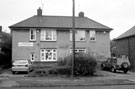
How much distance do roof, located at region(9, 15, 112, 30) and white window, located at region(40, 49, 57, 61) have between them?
12.0 feet

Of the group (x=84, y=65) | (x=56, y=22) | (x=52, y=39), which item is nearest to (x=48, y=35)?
(x=52, y=39)

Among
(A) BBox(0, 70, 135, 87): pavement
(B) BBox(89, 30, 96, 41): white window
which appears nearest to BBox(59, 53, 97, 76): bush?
(A) BBox(0, 70, 135, 87): pavement

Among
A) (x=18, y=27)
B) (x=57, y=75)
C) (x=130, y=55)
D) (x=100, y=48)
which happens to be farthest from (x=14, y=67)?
(x=130, y=55)

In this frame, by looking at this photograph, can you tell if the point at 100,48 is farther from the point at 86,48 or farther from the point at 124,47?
the point at 124,47

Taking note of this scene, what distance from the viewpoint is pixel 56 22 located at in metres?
28.9

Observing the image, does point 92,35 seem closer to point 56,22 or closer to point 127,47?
point 56,22

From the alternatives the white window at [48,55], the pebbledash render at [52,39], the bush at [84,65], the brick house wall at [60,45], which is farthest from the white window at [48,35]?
the bush at [84,65]

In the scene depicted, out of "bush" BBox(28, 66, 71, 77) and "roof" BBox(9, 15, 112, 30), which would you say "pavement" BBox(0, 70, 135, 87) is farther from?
"roof" BBox(9, 15, 112, 30)

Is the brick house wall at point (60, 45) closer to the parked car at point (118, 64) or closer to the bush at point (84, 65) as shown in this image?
the parked car at point (118, 64)

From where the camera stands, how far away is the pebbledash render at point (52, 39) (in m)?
26.6

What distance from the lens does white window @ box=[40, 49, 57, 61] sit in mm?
26812

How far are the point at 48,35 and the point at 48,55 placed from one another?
116 inches

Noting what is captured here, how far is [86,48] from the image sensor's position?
28.1 metres

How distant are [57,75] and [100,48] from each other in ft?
38.6
